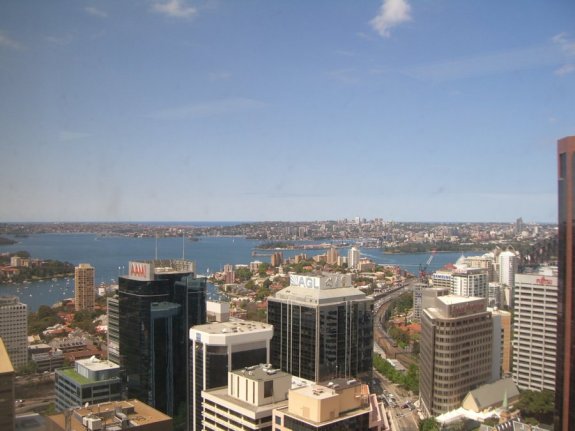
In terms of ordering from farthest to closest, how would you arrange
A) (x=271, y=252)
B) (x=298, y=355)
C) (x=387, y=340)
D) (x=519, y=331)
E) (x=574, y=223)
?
(x=271, y=252) → (x=387, y=340) → (x=519, y=331) → (x=298, y=355) → (x=574, y=223)

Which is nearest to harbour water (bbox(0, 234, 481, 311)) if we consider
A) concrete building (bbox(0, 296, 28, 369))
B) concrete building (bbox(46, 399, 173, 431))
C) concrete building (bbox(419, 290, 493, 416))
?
concrete building (bbox(0, 296, 28, 369))

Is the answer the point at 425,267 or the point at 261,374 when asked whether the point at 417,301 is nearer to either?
the point at 425,267

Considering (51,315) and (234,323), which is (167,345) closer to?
(234,323)

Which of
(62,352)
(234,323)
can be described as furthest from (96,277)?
(234,323)

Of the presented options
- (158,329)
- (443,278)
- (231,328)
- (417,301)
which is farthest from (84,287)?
(443,278)

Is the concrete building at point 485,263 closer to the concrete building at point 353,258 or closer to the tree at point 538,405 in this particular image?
the tree at point 538,405

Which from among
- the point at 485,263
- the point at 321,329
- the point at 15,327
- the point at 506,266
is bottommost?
the point at 15,327
